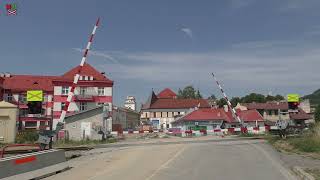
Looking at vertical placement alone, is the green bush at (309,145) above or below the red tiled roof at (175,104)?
below

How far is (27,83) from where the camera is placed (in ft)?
305

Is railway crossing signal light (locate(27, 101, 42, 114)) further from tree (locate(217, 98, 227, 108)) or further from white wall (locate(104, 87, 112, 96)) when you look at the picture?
tree (locate(217, 98, 227, 108))

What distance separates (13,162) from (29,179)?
40.3 inches

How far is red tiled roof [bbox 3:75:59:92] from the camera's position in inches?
3543

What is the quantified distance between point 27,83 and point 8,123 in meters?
52.1

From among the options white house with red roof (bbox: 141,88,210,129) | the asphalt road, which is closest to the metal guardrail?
the asphalt road

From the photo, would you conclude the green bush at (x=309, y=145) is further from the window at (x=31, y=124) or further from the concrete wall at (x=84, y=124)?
the window at (x=31, y=124)

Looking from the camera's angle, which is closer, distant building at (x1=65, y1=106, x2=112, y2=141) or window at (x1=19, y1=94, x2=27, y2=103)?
distant building at (x1=65, y1=106, x2=112, y2=141)

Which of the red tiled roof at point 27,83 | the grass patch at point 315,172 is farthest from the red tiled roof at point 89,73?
the grass patch at point 315,172

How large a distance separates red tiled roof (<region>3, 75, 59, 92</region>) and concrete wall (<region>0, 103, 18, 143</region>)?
47.9 m

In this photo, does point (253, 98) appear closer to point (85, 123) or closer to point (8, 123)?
point (85, 123)

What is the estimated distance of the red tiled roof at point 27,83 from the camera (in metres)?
90.0

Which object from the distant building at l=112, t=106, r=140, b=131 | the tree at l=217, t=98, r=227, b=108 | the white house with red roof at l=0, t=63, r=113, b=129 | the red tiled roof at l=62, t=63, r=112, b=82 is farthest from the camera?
the tree at l=217, t=98, r=227, b=108

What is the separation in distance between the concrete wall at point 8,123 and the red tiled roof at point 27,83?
157 ft
